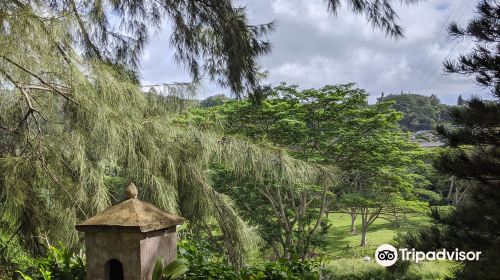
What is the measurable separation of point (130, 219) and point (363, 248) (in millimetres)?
11993

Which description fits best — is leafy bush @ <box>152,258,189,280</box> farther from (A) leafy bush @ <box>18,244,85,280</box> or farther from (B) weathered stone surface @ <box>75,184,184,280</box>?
(A) leafy bush @ <box>18,244,85,280</box>

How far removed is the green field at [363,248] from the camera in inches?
249

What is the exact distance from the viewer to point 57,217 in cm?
263

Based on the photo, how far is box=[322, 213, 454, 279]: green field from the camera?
6.33 m

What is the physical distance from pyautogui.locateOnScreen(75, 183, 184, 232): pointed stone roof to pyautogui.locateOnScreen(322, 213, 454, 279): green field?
3.90 m

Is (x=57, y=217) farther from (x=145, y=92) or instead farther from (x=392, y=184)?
(x=392, y=184)

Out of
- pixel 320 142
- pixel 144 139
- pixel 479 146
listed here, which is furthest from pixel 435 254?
pixel 320 142

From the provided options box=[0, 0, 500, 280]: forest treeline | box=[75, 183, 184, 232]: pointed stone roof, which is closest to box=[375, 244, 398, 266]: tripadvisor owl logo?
box=[0, 0, 500, 280]: forest treeline

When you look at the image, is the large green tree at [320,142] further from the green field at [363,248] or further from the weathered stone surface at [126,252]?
the weathered stone surface at [126,252]

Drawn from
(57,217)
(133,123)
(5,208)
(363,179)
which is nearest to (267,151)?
(133,123)

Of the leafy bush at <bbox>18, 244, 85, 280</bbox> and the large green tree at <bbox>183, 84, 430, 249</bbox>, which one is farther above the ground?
the large green tree at <bbox>183, 84, 430, 249</bbox>

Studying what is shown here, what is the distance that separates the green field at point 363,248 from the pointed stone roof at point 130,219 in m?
3.90

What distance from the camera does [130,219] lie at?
1812mm

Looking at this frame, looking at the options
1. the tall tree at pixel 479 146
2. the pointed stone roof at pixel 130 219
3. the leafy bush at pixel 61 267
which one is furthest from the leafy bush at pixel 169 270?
the tall tree at pixel 479 146
